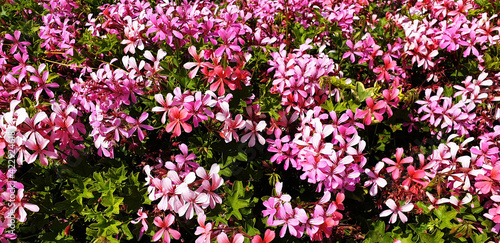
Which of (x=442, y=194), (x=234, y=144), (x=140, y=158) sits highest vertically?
(x=234, y=144)

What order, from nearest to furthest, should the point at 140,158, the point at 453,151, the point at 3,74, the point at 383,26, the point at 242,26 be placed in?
the point at 453,151 < the point at 3,74 < the point at 140,158 < the point at 242,26 < the point at 383,26

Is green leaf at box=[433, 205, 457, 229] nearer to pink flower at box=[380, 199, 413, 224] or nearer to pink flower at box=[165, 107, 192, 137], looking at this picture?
pink flower at box=[380, 199, 413, 224]

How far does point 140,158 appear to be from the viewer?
242cm

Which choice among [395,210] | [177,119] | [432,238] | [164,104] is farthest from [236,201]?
[432,238]

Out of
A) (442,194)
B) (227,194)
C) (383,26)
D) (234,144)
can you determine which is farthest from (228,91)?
(383,26)

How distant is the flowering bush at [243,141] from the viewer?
1756 millimetres

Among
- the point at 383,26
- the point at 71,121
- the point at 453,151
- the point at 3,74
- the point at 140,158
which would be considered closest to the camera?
the point at 71,121

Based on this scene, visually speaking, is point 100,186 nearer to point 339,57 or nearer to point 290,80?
point 290,80

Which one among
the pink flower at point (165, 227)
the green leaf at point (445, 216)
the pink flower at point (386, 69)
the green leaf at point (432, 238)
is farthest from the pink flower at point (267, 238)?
the pink flower at point (386, 69)

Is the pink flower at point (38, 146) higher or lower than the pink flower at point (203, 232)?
higher

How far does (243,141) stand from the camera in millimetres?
1915

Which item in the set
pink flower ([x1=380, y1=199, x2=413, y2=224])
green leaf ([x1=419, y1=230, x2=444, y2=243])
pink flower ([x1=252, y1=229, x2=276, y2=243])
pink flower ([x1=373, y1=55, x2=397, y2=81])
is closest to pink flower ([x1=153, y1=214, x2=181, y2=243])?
pink flower ([x1=252, y1=229, x2=276, y2=243])

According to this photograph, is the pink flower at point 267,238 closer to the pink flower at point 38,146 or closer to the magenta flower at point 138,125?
the magenta flower at point 138,125

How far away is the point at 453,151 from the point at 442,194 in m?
0.25
